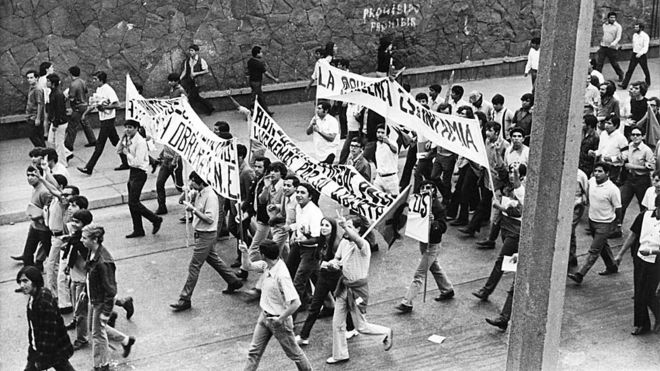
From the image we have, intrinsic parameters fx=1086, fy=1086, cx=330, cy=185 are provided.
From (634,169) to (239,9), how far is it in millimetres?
8762

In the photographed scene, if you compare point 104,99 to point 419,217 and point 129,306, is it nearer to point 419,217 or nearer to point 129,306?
point 129,306

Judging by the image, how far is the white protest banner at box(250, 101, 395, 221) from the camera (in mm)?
12008

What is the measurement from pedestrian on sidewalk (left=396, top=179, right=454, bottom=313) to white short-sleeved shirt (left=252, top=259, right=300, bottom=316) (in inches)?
92.9

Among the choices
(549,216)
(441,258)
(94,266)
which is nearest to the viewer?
(549,216)

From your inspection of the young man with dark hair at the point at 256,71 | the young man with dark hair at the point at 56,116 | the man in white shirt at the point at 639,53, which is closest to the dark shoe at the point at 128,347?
the young man with dark hair at the point at 56,116

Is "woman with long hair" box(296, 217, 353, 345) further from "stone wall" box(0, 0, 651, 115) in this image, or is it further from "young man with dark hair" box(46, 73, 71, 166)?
"stone wall" box(0, 0, 651, 115)

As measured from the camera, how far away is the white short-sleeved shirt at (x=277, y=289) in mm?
9711

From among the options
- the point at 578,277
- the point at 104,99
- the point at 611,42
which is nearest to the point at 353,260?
the point at 578,277

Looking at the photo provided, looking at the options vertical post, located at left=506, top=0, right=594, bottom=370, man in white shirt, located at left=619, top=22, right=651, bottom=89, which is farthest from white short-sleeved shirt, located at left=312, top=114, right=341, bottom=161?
man in white shirt, located at left=619, top=22, right=651, bottom=89

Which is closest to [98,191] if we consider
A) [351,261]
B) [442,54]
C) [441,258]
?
[441,258]

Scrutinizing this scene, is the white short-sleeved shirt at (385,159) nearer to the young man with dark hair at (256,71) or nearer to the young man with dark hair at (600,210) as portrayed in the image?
the young man with dark hair at (600,210)

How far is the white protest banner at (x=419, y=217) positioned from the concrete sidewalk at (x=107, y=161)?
18.2 ft

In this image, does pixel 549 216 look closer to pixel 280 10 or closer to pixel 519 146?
pixel 519 146

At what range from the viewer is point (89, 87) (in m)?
19.0
